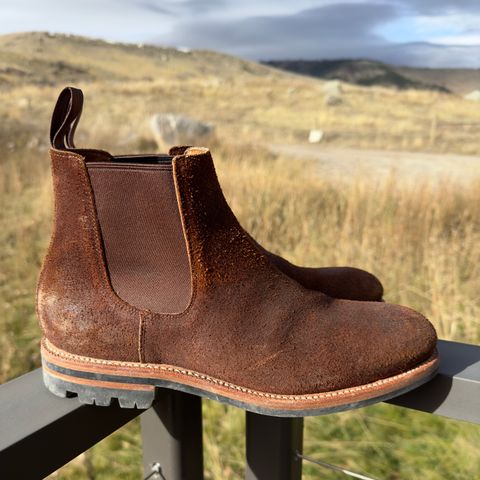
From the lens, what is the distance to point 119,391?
2.56ft

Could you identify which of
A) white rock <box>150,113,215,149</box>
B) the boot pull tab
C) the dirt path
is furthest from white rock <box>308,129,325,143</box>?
the boot pull tab

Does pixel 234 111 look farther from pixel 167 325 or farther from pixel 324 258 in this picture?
pixel 167 325

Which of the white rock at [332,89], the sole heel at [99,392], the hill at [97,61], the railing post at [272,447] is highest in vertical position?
the hill at [97,61]

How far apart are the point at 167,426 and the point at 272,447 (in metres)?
0.20

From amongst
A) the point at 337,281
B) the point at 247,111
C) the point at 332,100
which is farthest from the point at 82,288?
the point at 332,100

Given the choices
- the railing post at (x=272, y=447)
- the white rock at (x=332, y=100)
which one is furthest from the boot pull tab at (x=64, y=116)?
the white rock at (x=332, y=100)

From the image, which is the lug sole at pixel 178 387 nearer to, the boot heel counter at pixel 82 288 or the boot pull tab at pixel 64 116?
the boot heel counter at pixel 82 288

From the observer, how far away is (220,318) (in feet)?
2.47

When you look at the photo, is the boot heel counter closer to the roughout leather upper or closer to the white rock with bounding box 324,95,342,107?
the roughout leather upper

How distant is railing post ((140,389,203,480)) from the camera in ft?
3.15

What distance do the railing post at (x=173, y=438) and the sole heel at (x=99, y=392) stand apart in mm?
146

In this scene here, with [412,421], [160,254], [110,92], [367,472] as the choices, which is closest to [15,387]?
[160,254]

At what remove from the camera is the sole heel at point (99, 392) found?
2.51 ft

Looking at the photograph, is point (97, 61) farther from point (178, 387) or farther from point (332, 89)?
point (178, 387)
